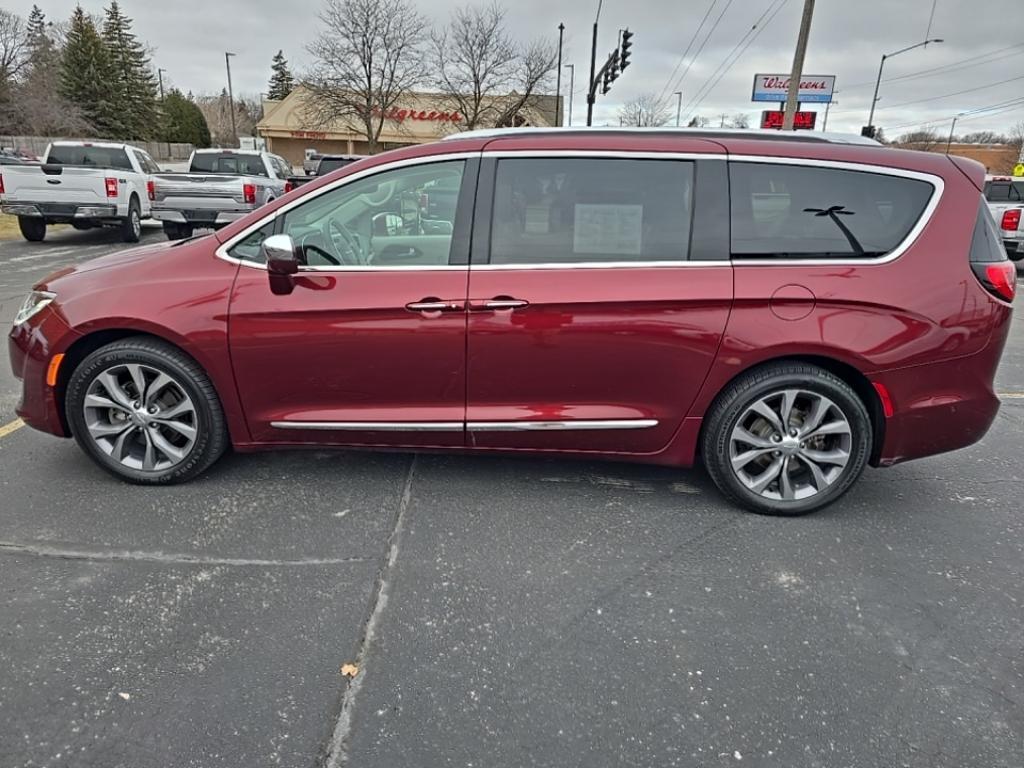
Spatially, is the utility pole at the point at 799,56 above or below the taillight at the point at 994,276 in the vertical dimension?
above

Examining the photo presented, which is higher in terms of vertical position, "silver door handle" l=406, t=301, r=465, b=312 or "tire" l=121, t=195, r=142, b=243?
"silver door handle" l=406, t=301, r=465, b=312

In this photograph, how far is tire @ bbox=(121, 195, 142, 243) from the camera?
42.4 ft

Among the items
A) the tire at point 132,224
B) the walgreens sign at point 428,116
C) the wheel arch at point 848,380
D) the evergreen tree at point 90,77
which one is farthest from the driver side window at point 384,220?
the evergreen tree at point 90,77

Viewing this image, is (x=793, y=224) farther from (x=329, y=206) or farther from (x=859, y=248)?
(x=329, y=206)

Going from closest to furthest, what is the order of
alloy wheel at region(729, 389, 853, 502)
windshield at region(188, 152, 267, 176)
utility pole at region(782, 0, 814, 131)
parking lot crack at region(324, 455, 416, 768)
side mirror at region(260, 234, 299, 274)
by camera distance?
parking lot crack at region(324, 455, 416, 768)
side mirror at region(260, 234, 299, 274)
alloy wheel at region(729, 389, 853, 502)
windshield at region(188, 152, 267, 176)
utility pole at region(782, 0, 814, 131)

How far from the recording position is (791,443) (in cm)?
325

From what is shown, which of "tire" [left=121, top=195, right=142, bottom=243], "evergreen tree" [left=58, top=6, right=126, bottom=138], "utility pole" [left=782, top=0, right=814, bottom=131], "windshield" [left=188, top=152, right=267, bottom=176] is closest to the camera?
"tire" [left=121, top=195, right=142, bottom=243]

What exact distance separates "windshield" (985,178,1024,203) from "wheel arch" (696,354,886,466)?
15.2 m

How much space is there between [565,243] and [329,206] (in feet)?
3.84

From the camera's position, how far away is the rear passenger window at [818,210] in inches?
122

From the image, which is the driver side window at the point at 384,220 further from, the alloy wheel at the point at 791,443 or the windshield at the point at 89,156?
the windshield at the point at 89,156

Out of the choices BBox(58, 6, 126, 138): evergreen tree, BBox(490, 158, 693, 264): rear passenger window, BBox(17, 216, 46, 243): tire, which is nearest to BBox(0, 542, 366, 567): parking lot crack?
BBox(490, 158, 693, 264): rear passenger window

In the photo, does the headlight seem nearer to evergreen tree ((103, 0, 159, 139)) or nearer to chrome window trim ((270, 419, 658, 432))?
chrome window trim ((270, 419, 658, 432))

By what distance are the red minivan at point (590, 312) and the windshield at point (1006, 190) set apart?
14.9 m
